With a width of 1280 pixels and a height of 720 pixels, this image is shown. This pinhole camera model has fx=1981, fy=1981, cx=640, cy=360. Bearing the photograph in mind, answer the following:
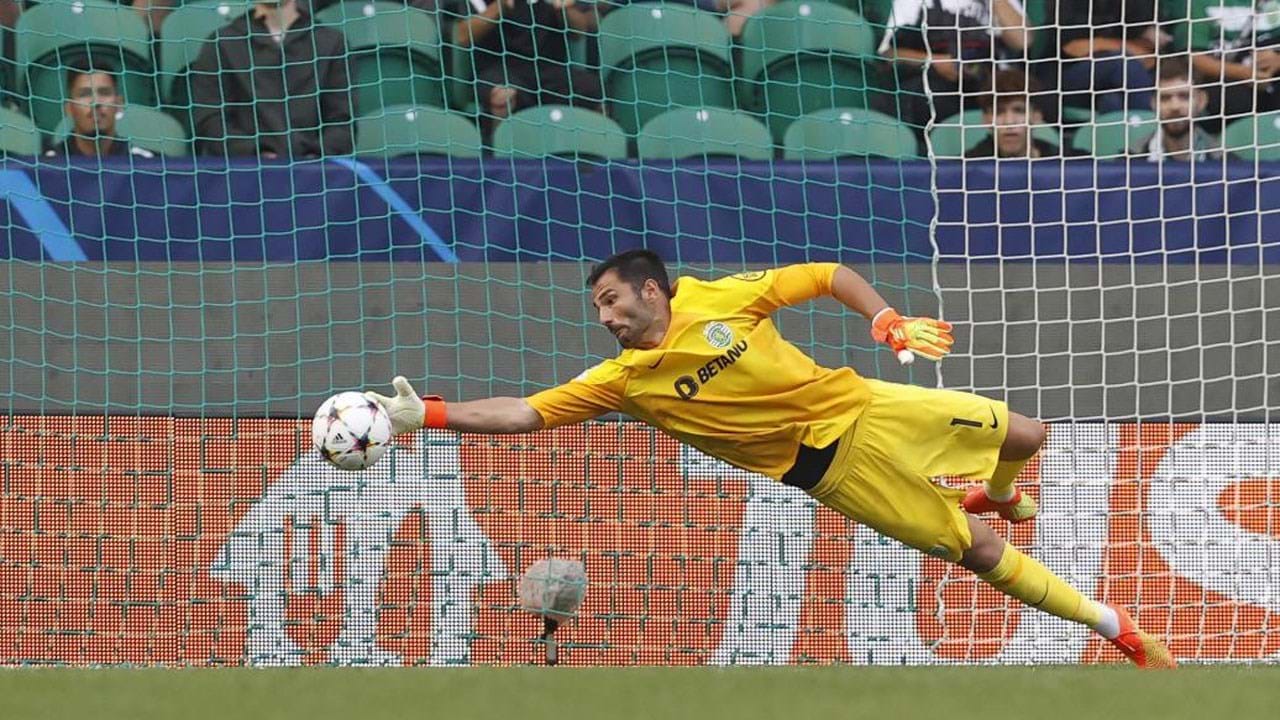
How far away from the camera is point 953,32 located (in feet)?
29.9

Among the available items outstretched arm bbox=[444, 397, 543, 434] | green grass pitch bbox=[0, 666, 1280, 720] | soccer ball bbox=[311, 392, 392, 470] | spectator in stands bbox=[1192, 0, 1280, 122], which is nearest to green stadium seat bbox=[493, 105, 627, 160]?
outstretched arm bbox=[444, 397, 543, 434]

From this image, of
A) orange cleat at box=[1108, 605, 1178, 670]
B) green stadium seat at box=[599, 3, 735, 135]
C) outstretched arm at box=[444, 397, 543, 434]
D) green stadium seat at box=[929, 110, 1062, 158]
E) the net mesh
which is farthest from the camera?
green stadium seat at box=[599, 3, 735, 135]

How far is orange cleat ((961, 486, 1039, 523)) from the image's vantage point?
738 cm

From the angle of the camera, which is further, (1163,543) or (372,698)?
(1163,543)

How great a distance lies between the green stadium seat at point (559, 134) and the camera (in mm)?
8781

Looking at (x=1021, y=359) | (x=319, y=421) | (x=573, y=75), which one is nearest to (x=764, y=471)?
(x=319, y=421)

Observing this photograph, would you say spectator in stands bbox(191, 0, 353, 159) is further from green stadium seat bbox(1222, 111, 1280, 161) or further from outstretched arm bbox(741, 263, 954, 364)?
green stadium seat bbox(1222, 111, 1280, 161)

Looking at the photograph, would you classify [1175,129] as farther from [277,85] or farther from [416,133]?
[277,85]

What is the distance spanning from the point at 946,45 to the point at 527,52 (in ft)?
6.36

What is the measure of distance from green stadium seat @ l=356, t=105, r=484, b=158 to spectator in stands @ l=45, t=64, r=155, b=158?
974mm

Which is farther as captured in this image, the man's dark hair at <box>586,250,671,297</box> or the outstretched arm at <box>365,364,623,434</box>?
the man's dark hair at <box>586,250,671,297</box>

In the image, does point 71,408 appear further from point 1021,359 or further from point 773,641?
point 1021,359

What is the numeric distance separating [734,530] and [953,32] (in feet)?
8.32

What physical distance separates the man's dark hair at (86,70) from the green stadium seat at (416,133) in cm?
116
